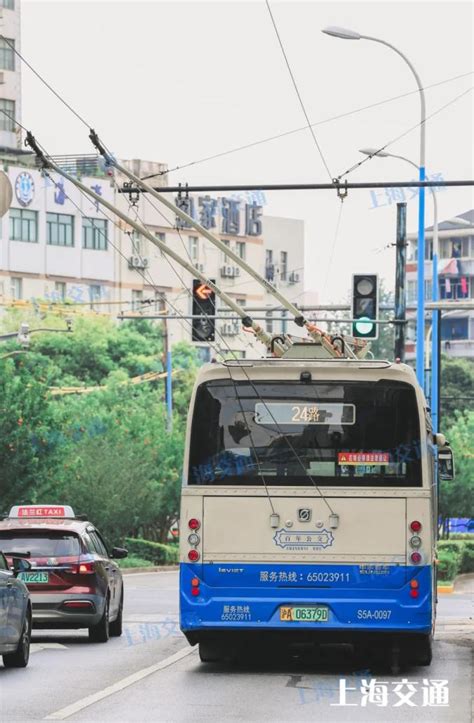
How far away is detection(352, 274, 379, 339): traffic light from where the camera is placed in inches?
1341

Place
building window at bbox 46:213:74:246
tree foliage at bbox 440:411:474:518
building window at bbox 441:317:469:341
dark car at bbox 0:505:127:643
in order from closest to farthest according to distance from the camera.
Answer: dark car at bbox 0:505:127:643 < tree foliage at bbox 440:411:474:518 < building window at bbox 46:213:74:246 < building window at bbox 441:317:469:341

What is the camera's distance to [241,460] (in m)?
18.2

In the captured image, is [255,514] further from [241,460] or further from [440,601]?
[440,601]

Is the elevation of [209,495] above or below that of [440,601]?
above

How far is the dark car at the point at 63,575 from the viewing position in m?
22.6

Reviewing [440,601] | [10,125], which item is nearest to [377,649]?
[440,601]

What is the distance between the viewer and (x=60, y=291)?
113 metres

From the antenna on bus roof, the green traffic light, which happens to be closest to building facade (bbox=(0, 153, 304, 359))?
the green traffic light

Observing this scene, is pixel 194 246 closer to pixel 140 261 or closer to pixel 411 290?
pixel 140 261

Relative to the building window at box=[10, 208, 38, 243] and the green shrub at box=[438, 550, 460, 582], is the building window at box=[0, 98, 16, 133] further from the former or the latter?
the green shrub at box=[438, 550, 460, 582]

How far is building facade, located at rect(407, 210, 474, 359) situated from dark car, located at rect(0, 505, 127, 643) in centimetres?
12906

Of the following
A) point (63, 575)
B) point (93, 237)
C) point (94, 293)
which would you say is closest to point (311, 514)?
point (63, 575)

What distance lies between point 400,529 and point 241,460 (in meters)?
1.75

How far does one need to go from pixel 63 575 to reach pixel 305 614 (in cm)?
548
